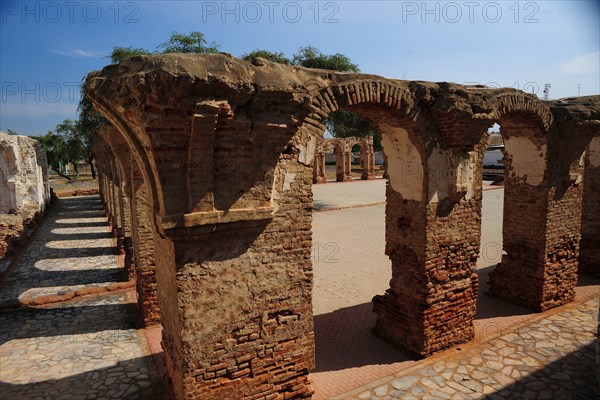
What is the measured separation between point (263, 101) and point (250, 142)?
0.44m

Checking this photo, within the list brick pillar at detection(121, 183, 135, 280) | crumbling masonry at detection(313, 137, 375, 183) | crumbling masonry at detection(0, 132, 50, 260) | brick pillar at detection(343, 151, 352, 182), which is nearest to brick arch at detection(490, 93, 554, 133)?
brick pillar at detection(121, 183, 135, 280)

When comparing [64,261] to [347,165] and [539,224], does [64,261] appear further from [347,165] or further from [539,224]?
[347,165]

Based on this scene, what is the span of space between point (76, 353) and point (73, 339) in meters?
0.60

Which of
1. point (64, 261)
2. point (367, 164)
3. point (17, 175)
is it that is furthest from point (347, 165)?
point (64, 261)

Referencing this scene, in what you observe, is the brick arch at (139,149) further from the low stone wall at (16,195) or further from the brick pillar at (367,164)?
the brick pillar at (367,164)

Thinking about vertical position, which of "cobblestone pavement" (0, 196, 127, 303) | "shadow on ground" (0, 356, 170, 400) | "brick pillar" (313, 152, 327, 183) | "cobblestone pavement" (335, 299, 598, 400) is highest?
"brick pillar" (313, 152, 327, 183)

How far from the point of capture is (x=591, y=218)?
9.77m

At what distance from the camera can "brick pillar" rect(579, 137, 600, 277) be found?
31.3 feet

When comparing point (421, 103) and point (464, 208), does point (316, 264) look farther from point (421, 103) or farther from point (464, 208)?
point (421, 103)

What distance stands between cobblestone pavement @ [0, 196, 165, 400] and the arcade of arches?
0.97 m

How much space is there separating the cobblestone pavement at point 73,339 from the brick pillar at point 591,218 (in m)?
9.93

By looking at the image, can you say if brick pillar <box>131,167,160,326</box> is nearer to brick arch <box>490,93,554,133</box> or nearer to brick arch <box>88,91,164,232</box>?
brick arch <box>88,91,164,232</box>

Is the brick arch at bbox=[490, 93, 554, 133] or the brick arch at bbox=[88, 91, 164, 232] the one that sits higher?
the brick arch at bbox=[490, 93, 554, 133]

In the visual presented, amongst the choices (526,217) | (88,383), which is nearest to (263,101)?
(88,383)
